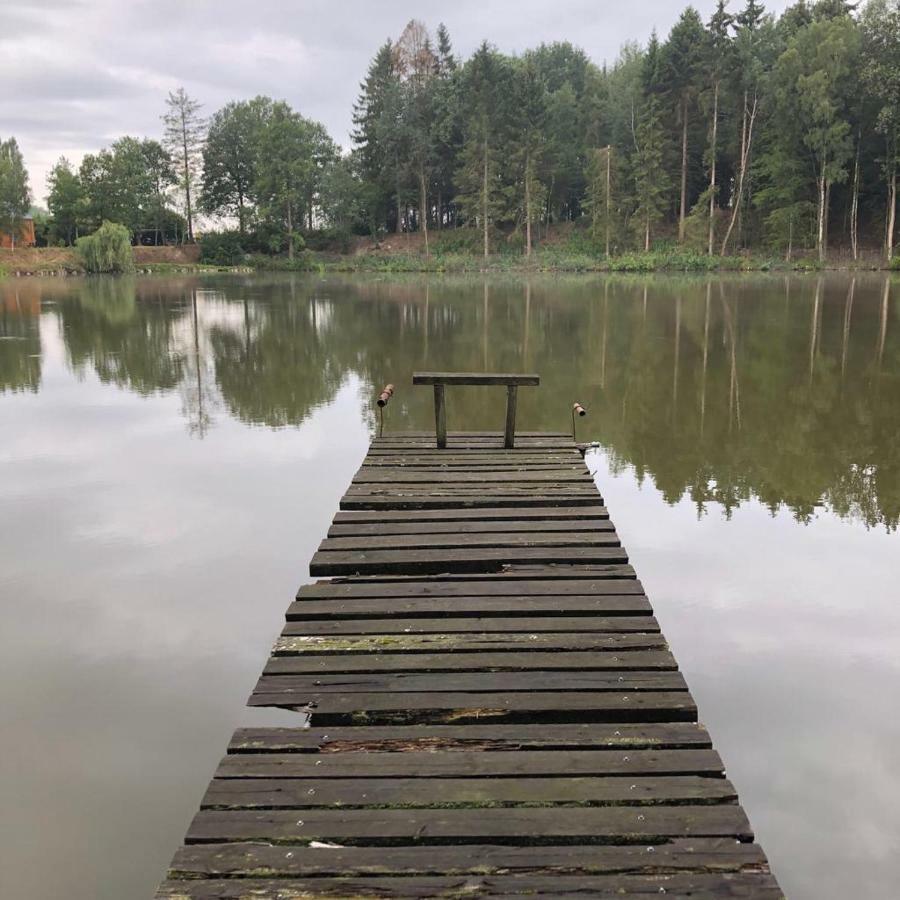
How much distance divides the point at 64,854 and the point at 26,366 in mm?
14990

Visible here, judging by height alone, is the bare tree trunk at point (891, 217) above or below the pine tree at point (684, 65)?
below

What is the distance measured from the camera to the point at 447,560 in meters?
5.13

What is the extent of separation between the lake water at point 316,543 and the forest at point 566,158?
116 ft

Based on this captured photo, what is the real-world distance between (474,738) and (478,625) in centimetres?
103

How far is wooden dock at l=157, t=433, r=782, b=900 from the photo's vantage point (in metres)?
2.55

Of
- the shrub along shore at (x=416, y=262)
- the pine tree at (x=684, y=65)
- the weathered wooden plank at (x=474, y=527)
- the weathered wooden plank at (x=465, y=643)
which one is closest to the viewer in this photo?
the weathered wooden plank at (x=465, y=643)

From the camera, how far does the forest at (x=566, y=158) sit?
46.8m

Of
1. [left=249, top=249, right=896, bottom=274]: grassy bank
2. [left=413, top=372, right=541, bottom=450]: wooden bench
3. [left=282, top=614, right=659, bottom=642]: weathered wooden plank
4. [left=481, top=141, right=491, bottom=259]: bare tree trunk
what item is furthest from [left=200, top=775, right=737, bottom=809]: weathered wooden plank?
[left=481, top=141, right=491, bottom=259]: bare tree trunk

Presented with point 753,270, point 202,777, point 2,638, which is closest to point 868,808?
point 202,777

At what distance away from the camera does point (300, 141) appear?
6569cm

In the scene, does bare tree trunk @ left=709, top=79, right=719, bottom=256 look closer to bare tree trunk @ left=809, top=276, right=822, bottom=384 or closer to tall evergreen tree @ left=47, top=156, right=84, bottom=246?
bare tree trunk @ left=809, top=276, right=822, bottom=384

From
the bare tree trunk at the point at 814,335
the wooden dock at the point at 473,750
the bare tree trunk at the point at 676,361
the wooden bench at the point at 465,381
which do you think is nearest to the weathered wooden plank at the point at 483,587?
the wooden dock at the point at 473,750

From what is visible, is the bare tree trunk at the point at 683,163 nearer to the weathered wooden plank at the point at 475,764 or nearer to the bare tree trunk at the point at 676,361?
the bare tree trunk at the point at 676,361

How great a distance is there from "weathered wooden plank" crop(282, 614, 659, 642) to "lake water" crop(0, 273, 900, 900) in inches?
19.6
